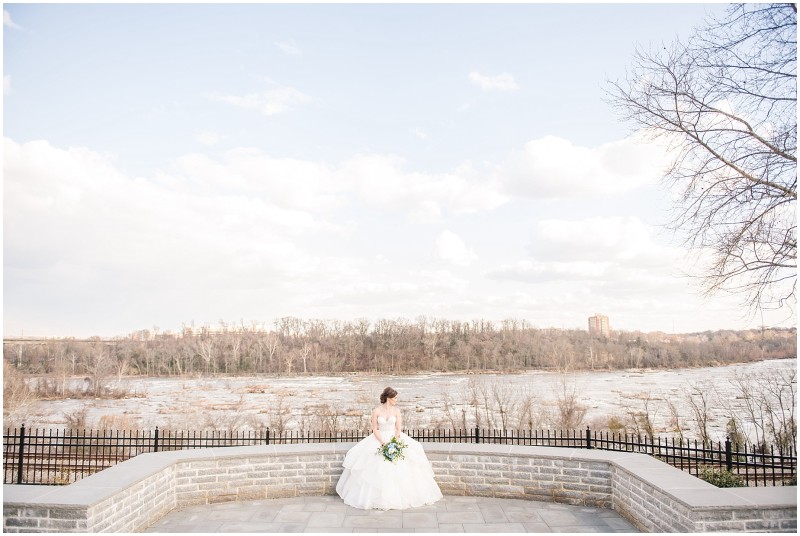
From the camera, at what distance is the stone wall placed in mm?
5242

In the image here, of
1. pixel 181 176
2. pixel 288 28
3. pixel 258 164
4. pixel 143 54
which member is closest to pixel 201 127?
pixel 258 164

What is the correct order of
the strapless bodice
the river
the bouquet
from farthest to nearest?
the river < the strapless bodice < the bouquet

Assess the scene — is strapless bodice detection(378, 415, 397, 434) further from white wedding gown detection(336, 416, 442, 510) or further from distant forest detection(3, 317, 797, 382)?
distant forest detection(3, 317, 797, 382)

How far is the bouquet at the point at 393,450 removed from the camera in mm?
7293

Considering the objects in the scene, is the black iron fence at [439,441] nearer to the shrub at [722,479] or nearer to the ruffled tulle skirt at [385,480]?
the shrub at [722,479]

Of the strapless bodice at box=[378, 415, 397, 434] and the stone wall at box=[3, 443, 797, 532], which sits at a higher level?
the strapless bodice at box=[378, 415, 397, 434]

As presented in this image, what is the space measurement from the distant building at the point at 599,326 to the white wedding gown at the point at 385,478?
57.7m

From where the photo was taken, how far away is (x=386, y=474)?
7168 mm

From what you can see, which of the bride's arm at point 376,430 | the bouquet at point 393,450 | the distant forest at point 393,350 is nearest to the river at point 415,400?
the distant forest at point 393,350

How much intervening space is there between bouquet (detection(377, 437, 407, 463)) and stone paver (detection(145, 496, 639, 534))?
0.65 m

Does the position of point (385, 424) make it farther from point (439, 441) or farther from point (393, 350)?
point (393, 350)

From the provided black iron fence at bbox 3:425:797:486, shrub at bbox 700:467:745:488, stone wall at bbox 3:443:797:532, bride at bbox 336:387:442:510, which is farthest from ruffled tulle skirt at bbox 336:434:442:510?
shrub at bbox 700:467:745:488

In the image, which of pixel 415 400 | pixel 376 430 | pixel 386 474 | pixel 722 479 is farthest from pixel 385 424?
pixel 415 400

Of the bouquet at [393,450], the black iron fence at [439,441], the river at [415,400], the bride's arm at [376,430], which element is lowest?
the river at [415,400]
